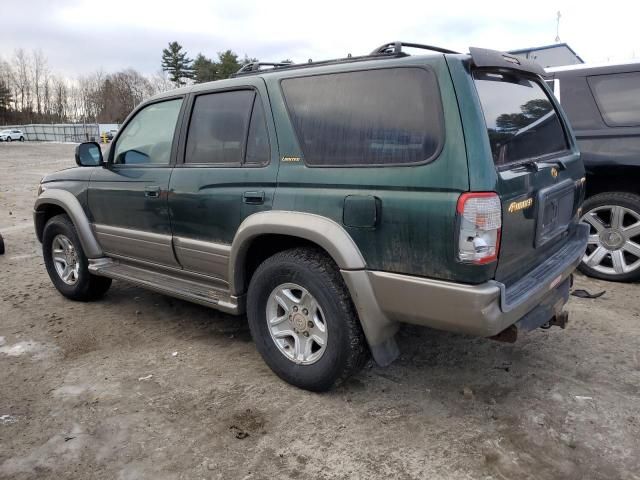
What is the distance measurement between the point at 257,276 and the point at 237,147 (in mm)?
868

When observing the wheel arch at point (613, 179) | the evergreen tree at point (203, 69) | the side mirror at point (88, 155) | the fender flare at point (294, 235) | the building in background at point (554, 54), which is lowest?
the fender flare at point (294, 235)

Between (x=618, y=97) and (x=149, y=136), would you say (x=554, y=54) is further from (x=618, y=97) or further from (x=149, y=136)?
(x=149, y=136)

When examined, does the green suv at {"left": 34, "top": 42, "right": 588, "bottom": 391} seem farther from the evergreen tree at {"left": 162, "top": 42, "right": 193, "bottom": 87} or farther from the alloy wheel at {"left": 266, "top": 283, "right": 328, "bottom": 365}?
the evergreen tree at {"left": 162, "top": 42, "right": 193, "bottom": 87}

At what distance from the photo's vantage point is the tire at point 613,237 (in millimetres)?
4883

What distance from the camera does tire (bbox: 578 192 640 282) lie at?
4883 mm

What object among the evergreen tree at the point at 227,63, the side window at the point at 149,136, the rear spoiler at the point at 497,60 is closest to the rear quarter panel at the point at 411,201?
the rear spoiler at the point at 497,60

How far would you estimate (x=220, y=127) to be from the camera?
354 cm

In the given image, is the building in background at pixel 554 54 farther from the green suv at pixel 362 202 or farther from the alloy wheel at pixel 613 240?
the green suv at pixel 362 202

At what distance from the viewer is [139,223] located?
13.3 feet

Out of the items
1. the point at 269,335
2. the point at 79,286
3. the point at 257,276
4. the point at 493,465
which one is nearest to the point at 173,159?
the point at 257,276

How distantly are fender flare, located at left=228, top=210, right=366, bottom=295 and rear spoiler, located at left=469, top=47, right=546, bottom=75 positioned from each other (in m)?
1.10

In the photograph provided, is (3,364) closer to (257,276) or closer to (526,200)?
(257,276)

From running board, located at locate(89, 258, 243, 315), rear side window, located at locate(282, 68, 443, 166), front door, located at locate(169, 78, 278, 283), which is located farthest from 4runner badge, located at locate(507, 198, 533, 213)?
running board, located at locate(89, 258, 243, 315)

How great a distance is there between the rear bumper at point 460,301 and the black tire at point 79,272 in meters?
3.15
